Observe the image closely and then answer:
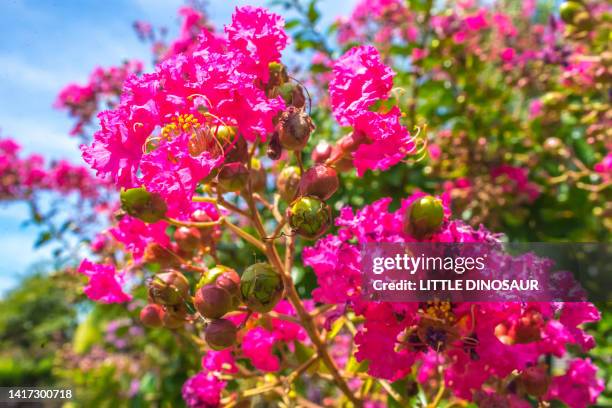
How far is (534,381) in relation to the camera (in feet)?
3.75

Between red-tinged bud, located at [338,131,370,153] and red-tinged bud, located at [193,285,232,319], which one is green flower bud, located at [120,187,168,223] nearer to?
red-tinged bud, located at [193,285,232,319]

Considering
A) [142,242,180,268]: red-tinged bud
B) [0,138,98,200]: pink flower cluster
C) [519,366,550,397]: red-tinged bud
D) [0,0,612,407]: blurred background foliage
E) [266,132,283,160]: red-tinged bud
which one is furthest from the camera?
[0,138,98,200]: pink flower cluster

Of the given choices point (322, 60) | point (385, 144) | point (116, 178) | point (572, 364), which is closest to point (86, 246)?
point (322, 60)

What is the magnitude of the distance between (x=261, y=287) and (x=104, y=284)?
0.57 m

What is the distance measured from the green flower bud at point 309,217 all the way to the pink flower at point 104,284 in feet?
1.95

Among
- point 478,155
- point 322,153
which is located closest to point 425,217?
point 322,153

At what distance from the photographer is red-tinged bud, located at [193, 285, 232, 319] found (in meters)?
0.98

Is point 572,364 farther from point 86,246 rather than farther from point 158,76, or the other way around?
point 86,246

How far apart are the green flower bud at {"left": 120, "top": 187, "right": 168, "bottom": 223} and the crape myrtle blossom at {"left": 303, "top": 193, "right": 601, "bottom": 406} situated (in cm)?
34

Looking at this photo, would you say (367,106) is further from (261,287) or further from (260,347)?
(260,347)

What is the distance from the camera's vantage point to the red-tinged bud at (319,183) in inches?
39.4

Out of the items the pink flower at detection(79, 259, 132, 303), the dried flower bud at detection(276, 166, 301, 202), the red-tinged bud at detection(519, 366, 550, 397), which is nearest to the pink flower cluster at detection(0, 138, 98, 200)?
the pink flower at detection(79, 259, 132, 303)

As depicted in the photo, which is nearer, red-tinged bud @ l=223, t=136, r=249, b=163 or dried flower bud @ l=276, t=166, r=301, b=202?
red-tinged bud @ l=223, t=136, r=249, b=163

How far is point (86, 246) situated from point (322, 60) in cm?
161
